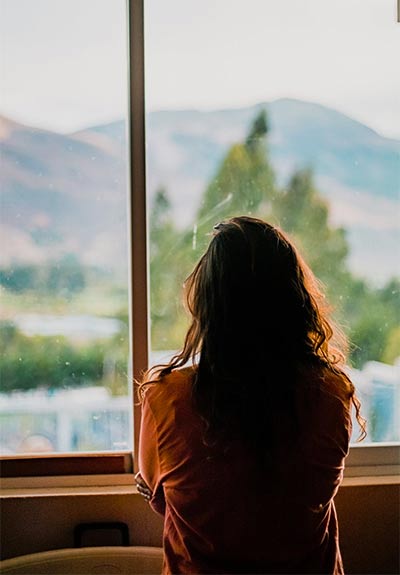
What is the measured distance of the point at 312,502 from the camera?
46.0 inches

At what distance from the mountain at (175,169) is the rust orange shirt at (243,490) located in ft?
2.42

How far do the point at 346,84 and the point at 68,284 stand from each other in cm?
87

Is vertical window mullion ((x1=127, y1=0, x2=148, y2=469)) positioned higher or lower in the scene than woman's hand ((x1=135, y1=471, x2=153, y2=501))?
higher

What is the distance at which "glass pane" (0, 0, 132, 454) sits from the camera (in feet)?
5.97

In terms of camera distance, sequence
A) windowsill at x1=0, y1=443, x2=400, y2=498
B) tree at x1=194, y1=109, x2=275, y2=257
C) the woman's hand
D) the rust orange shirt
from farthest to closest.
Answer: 1. tree at x1=194, y1=109, x2=275, y2=257
2. windowsill at x1=0, y1=443, x2=400, y2=498
3. the woman's hand
4. the rust orange shirt

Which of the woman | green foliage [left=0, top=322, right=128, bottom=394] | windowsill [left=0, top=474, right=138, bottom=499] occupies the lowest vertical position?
windowsill [left=0, top=474, right=138, bottom=499]

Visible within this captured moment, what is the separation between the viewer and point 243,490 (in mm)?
1136

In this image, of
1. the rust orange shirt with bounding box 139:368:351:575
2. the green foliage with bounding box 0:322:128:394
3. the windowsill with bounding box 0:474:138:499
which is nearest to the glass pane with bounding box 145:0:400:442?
the green foliage with bounding box 0:322:128:394

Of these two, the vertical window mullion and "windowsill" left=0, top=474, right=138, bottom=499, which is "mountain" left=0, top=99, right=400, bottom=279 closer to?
the vertical window mullion

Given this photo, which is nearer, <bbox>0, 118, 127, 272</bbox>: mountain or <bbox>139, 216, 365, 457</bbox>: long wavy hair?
<bbox>139, 216, 365, 457</bbox>: long wavy hair

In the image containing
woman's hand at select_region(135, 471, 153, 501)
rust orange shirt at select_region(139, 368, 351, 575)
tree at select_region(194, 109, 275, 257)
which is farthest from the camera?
tree at select_region(194, 109, 275, 257)

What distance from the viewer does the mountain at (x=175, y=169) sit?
1.82m

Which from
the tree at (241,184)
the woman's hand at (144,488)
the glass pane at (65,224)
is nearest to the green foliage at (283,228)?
the tree at (241,184)

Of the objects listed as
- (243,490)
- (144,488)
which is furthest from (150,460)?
(243,490)
